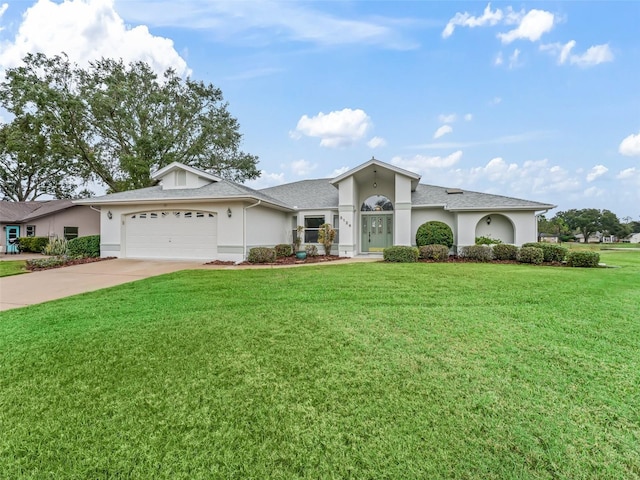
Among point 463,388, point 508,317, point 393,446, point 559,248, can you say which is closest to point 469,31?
point 559,248

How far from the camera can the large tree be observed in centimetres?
2059

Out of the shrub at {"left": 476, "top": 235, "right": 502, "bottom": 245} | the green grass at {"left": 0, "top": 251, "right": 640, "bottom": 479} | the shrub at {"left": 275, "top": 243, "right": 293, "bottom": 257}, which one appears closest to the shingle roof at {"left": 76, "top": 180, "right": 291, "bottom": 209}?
the shrub at {"left": 275, "top": 243, "right": 293, "bottom": 257}

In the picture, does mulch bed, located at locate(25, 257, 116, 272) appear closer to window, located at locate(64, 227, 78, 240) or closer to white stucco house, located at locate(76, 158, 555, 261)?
white stucco house, located at locate(76, 158, 555, 261)

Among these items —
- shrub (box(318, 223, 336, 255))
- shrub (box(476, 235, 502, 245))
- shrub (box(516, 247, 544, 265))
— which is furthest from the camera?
shrub (box(318, 223, 336, 255))

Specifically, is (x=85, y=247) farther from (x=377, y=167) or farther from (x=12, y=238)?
Answer: (x=377, y=167)

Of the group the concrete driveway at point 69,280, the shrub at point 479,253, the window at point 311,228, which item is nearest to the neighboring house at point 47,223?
the concrete driveway at point 69,280

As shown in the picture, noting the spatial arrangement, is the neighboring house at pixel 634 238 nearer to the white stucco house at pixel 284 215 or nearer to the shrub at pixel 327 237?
the white stucco house at pixel 284 215

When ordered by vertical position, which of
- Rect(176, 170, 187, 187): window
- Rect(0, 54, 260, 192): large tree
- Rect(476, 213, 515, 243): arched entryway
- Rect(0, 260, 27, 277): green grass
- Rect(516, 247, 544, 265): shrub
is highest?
Rect(0, 54, 260, 192): large tree

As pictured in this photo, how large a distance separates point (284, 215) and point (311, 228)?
1648mm

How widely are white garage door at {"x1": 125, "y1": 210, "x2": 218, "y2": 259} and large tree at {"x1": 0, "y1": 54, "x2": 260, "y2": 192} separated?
890 cm

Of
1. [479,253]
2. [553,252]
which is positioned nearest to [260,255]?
[479,253]

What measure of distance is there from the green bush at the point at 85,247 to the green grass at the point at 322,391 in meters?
10.7

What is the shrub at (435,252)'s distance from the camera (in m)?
13.7

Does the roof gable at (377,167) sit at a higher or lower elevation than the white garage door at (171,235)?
higher
